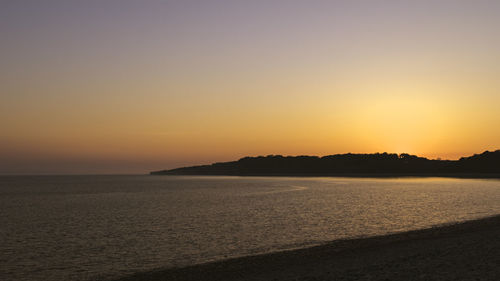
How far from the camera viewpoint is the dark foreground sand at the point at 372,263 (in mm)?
19344

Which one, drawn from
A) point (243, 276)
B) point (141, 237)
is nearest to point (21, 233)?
point (141, 237)

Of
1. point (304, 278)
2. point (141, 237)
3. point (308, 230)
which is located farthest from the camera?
point (308, 230)

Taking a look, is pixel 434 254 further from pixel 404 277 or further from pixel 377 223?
pixel 377 223

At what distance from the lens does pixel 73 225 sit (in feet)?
153

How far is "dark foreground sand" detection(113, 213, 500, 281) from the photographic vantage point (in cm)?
1934

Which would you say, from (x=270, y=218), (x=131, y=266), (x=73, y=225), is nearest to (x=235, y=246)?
(x=131, y=266)

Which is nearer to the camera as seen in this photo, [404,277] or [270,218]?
[404,277]

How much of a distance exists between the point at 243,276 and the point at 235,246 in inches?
390

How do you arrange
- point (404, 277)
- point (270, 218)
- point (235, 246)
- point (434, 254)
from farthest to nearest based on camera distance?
1. point (270, 218)
2. point (235, 246)
3. point (434, 254)
4. point (404, 277)

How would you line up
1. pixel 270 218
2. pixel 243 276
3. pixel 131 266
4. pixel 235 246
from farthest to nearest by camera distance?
pixel 270 218
pixel 235 246
pixel 131 266
pixel 243 276

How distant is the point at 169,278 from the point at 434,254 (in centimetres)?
1448

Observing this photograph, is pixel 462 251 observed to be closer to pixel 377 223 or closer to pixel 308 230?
pixel 308 230

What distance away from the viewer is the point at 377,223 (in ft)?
147

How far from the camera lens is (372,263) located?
2236 centimetres
